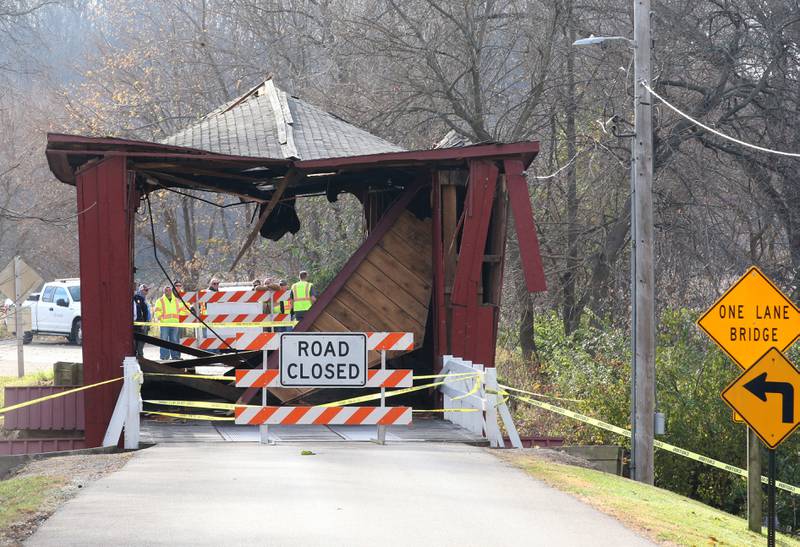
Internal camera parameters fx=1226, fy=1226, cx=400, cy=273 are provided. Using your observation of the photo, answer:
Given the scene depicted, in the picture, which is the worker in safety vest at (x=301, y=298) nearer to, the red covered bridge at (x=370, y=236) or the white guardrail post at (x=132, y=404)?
the red covered bridge at (x=370, y=236)

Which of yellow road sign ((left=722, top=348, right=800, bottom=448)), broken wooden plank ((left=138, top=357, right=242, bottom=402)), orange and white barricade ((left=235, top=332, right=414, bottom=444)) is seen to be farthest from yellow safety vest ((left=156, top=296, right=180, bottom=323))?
yellow road sign ((left=722, top=348, right=800, bottom=448))

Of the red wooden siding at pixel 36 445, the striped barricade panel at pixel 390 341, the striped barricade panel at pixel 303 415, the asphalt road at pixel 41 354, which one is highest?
the striped barricade panel at pixel 390 341

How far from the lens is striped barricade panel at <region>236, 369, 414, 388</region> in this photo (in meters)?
14.7

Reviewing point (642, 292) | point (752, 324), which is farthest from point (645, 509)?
point (642, 292)

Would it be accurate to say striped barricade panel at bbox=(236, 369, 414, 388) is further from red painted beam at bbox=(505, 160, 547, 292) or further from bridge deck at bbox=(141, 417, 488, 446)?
red painted beam at bbox=(505, 160, 547, 292)

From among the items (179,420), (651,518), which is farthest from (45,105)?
(651,518)

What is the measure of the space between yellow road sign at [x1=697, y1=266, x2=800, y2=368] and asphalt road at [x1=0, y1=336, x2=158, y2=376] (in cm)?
2376

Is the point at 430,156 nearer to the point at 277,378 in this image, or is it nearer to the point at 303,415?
the point at 277,378

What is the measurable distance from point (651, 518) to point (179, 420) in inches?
342

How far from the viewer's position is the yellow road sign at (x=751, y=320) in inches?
543

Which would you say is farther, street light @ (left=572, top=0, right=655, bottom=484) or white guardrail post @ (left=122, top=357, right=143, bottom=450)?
street light @ (left=572, top=0, right=655, bottom=484)

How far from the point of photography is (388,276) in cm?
1972

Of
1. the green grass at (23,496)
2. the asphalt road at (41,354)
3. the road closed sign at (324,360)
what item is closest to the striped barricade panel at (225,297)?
the asphalt road at (41,354)

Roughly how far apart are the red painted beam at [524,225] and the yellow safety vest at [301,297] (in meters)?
12.0
